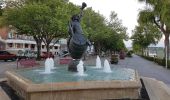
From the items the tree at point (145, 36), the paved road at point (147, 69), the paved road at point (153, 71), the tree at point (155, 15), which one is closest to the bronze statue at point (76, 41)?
the paved road at point (153, 71)

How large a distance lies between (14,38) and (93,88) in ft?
251

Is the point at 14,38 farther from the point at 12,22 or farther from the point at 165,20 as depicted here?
the point at 165,20

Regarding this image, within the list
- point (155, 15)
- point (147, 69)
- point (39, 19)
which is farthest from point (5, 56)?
point (147, 69)

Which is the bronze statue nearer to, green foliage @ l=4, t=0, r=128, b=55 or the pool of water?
the pool of water

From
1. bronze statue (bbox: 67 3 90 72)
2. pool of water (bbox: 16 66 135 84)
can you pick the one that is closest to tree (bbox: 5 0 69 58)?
bronze statue (bbox: 67 3 90 72)

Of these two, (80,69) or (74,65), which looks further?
(74,65)

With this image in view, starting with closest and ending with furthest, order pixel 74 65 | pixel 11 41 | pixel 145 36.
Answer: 1. pixel 74 65
2. pixel 11 41
3. pixel 145 36

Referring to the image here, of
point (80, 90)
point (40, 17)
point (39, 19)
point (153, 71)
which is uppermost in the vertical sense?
point (40, 17)

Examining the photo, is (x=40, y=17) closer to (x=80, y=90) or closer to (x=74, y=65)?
(x=74, y=65)

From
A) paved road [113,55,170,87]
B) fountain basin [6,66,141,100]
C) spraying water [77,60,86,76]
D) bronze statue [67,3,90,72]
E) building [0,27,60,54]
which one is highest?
building [0,27,60,54]

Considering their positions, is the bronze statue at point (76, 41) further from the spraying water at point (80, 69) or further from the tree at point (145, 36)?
the tree at point (145, 36)

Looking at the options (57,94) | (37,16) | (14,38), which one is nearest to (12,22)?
(37,16)

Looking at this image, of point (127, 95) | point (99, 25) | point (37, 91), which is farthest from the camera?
point (99, 25)

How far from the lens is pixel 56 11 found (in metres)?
51.5
